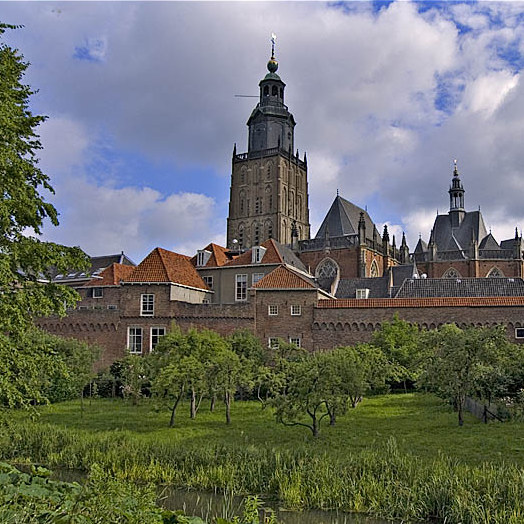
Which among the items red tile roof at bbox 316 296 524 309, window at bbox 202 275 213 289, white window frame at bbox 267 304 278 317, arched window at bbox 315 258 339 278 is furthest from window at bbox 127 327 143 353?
arched window at bbox 315 258 339 278

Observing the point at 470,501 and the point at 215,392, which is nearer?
the point at 470,501

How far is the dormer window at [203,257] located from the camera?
48219mm

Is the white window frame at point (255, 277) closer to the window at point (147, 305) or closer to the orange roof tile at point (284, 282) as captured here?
the orange roof tile at point (284, 282)

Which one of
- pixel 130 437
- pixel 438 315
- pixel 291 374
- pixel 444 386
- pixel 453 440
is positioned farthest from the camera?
pixel 438 315

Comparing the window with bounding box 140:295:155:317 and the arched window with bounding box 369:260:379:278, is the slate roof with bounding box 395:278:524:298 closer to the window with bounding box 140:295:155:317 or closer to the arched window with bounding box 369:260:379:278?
the arched window with bounding box 369:260:379:278

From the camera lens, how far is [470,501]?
1234 cm

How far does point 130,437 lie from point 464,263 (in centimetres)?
4989

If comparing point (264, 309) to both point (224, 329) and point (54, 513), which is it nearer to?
point (224, 329)

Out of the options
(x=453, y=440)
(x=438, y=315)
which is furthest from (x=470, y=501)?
(x=438, y=315)

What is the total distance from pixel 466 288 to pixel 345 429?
2390 centimetres

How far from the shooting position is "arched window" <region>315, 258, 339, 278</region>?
194 feet

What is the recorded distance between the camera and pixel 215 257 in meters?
48.1

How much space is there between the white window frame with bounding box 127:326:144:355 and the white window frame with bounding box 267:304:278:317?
8850mm

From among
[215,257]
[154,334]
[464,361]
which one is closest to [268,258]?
[215,257]
